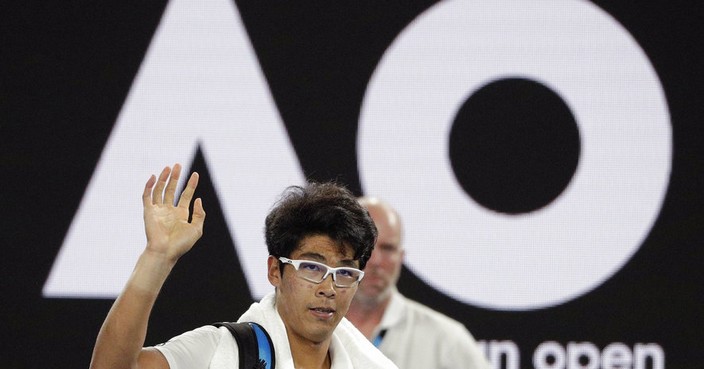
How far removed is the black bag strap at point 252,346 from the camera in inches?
106

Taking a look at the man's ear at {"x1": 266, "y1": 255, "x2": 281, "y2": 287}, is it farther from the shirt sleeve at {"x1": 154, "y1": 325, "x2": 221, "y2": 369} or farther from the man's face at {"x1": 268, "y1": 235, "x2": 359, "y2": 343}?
the shirt sleeve at {"x1": 154, "y1": 325, "x2": 221, "y2": 369}

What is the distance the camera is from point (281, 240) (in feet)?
9.45

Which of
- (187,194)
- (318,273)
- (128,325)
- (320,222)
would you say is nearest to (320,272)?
(318,273)

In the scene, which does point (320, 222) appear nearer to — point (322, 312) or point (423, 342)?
point (322, 312)

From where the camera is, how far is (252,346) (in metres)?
2.72

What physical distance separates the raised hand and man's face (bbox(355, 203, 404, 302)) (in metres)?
1.98

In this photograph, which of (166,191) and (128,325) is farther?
(166,191)

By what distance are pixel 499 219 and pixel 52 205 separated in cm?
205

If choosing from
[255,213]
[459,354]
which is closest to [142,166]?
[255,213]

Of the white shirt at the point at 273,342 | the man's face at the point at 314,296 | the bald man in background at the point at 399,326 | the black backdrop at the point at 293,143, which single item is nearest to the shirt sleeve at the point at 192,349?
the white shirt at the point at 273,342

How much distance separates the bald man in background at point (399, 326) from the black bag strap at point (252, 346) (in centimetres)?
182

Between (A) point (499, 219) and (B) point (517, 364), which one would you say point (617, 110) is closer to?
(A) point (499, 219)

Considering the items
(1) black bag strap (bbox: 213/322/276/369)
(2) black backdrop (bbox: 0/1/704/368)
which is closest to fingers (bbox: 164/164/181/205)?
(1) black bag strap (bbox: 213/322/276/369)

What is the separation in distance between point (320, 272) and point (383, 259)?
1951 mm
